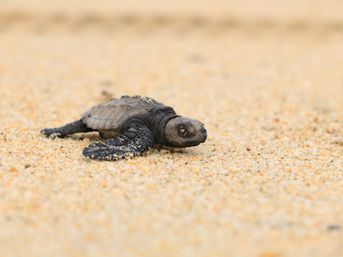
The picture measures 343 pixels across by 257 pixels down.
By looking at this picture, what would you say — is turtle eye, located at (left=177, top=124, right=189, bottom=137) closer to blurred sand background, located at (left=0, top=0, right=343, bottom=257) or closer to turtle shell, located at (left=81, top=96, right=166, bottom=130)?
blurred sand background, located at (left=0, top=0, right=343, bottom=257)

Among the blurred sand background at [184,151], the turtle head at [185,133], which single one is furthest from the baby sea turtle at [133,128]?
the blurred sand background at [184,151]

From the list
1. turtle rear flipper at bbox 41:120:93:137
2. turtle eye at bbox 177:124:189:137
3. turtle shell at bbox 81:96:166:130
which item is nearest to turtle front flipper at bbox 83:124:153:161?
turtle shell at bbox 81:96:166:130

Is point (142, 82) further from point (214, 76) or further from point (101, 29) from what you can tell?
point (101, 29)

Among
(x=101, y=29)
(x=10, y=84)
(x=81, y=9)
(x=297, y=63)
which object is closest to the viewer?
(x=10, y=84)

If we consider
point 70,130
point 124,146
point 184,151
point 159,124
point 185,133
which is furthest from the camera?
point 70,130

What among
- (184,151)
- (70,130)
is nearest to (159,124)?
(184,151)

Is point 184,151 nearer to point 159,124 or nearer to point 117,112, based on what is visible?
point 159,124

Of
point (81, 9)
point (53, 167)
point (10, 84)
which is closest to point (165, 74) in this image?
point (10, 84)
